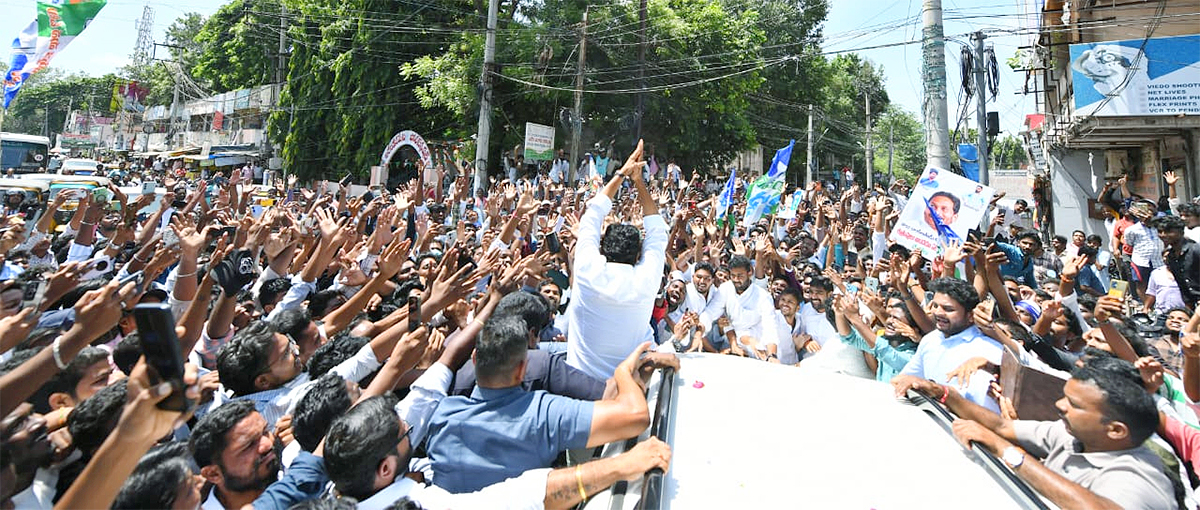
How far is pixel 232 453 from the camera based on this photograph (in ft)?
7.11

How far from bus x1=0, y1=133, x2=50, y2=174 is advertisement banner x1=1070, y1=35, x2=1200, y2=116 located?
35494 millimetres

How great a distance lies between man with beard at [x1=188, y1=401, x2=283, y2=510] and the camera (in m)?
2.14

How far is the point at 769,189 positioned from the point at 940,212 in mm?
3536

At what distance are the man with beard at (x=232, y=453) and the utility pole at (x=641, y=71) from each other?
65.7 feet

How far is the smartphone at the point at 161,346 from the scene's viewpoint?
138 centimetres

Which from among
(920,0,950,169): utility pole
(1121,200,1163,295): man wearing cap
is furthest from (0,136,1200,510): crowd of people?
(1121,200,1163,295): man wearing cap

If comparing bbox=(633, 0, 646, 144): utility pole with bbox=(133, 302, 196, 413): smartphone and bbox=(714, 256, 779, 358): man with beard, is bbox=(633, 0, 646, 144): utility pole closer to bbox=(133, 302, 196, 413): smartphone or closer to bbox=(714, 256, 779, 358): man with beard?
bbox=(714, 256, 779, 358): man with beard

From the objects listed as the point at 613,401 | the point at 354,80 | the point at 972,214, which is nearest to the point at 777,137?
the point at 354,80

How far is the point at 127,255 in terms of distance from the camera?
22.4 feet

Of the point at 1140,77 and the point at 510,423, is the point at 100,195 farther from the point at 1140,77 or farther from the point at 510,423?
the point at 1140,77

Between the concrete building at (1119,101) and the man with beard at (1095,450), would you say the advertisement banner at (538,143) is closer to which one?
the concrete building at (1119,101)

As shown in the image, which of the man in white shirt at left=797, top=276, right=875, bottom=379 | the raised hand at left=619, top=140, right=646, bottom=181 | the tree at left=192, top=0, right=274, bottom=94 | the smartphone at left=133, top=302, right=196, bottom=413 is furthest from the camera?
the tree at left=192, top=0, right=274, bottom=94

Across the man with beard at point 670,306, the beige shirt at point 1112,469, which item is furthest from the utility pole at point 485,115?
the beige shirt at point 1112,469

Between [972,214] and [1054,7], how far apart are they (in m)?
15.5
